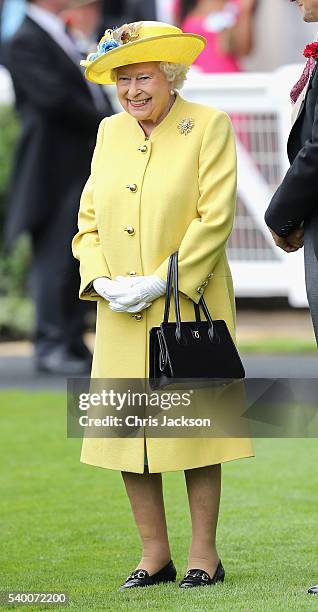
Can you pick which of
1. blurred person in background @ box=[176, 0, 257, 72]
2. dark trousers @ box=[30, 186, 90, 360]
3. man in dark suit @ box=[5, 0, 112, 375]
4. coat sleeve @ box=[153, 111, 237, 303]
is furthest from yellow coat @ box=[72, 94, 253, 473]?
blurred person in background @ box=[176, 0, 257, 72]

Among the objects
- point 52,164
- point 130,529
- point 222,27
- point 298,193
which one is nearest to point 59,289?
point 52,164

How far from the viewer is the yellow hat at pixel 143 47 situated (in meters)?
4.53

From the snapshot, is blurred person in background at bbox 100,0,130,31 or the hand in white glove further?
blurred person in background at bbox 100,0,130,31

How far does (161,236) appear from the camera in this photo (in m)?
4.58

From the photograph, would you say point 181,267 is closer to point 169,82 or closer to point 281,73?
point 169,82

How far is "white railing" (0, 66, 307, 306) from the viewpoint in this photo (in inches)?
448

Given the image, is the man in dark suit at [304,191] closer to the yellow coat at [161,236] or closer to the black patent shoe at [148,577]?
the yellow coat at [161,236]

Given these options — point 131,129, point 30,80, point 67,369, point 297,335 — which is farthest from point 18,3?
point 131,129

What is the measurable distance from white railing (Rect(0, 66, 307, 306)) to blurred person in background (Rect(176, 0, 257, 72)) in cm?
122

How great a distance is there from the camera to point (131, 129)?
4.74 metres

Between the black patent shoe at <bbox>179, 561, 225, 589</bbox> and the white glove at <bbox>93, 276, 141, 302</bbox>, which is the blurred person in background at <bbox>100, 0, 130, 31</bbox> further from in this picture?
the black patent shoe at <bbox>179, 561, 225, 589</bbox>

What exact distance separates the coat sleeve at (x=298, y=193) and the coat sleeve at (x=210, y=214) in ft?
0.67

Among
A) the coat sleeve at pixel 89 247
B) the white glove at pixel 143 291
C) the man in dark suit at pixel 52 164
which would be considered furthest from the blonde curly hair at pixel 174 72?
the man in dark suit at pixel 52 164

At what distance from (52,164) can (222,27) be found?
303 cm
